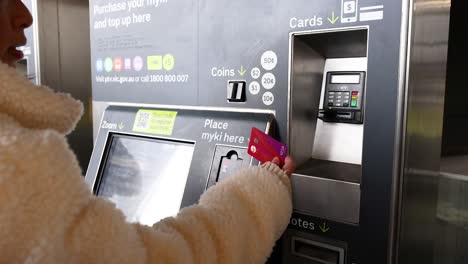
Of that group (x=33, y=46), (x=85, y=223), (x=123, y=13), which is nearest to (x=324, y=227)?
(x=85, y=223)

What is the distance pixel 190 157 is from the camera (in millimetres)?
1408

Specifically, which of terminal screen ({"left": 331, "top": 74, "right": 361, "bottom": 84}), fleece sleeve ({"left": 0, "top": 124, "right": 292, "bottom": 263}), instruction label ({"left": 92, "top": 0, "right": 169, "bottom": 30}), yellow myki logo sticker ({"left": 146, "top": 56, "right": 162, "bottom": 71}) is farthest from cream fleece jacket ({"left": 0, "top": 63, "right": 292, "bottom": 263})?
instruction label ({"left": 92, "top": 0, "right": 169, "bottom": 30})

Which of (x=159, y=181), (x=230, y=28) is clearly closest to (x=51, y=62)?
(x=159, y=181)

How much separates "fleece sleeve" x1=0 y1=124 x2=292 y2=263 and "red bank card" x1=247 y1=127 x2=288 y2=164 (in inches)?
6.1

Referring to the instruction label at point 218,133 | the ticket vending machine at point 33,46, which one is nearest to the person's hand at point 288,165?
the instruction label at point 218,133

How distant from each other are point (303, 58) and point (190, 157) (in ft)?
1.59

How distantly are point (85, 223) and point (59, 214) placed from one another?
0.19ft

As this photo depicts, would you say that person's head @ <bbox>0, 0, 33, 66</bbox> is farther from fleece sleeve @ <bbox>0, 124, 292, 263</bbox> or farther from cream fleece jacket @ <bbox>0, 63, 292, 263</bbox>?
fleece sleeve @ <bbox>0, 124, 292, 263</bbox>

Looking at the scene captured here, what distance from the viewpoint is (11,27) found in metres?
0.68

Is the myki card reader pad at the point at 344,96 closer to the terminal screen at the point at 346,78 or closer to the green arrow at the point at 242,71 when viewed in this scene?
the terminal screen at the point at 346,78

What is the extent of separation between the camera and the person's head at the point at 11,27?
0.66 meters

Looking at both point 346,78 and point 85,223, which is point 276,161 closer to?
point 346,78

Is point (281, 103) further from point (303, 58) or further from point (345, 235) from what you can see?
point (345, 235)

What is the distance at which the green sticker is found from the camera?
1.47 m
